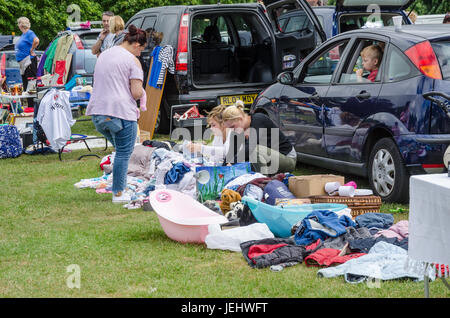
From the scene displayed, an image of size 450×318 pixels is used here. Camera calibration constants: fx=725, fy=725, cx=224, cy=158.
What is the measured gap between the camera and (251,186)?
6.87 meters

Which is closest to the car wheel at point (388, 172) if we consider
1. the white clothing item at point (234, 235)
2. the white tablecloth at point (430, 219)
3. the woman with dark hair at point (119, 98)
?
the white clothing item at point (234, 235)

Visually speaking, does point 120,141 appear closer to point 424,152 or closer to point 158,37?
point 424,152

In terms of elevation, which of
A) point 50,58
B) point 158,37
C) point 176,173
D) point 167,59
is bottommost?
point 176,173

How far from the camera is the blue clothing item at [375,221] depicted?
19.2ft

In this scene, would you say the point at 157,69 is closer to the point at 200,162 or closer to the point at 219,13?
the point at 219,13

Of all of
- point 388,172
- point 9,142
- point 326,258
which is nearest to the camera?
point 326,258

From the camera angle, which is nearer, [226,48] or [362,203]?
[362,203]

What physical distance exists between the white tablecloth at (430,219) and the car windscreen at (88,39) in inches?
637

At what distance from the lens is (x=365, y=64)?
745cm

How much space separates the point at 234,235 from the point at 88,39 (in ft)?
49.1

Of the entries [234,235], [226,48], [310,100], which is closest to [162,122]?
[226,48]

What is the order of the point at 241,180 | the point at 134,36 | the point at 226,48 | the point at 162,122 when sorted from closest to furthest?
the point at 241,180 → the point at 134,36 → the point at 162,122 → the point at 226,48
